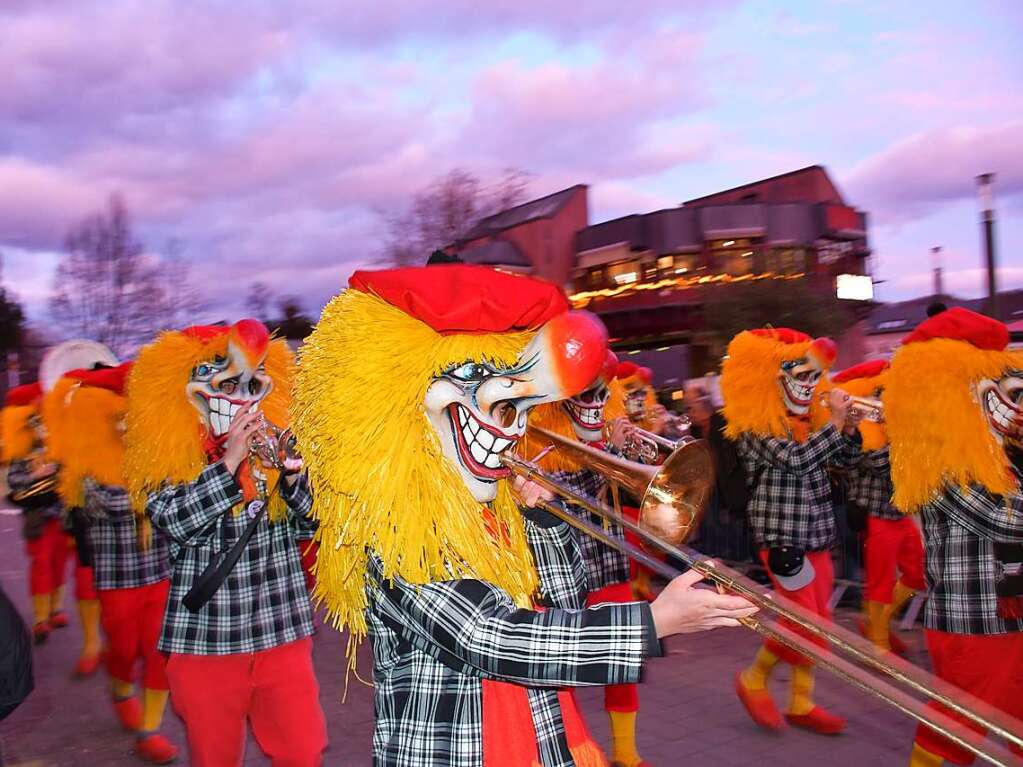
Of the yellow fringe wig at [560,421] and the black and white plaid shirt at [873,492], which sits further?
the black and white plaid shirt at [873,492]

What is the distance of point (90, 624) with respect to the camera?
6859 millimetres

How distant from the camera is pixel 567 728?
2184 millimetres

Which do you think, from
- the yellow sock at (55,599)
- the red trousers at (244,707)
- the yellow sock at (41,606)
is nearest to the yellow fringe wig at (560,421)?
the red trousers at (244,707)

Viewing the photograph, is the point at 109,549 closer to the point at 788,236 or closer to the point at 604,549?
the point at 604,549

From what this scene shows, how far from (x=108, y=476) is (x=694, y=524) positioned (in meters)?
4.30

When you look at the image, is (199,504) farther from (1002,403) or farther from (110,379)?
(1002,403)

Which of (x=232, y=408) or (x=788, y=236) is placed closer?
(x=232, y=408)

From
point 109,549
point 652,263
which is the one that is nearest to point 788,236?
point 652,263

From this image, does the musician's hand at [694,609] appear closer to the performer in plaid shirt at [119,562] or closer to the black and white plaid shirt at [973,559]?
the black and white plaid shirt at [973,559]

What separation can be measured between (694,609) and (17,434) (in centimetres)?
712

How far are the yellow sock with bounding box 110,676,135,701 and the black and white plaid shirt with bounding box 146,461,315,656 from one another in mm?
2136

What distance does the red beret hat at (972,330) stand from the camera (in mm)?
3988

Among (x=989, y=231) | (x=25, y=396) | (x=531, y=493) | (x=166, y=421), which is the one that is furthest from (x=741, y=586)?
(x=989, y=231)

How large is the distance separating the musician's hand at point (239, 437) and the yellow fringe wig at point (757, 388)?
3.18 meters
